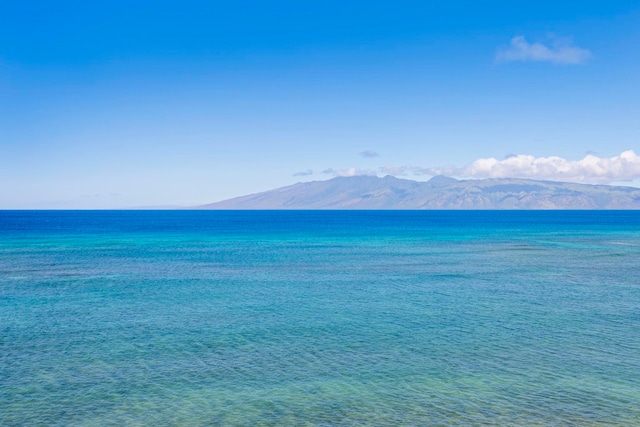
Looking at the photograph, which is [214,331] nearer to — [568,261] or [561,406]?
[561,406]

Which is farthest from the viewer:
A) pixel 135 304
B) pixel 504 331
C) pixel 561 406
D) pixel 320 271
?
pixel 320 271

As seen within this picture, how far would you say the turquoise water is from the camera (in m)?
18.5

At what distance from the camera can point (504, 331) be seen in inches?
1125

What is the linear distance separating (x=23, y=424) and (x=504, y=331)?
2150 centimetres

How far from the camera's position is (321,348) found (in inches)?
1003

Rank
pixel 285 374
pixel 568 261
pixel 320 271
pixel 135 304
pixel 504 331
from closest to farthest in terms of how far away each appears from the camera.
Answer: pixel 285 374 < pixel 504 331 < pixel 135 304 < pixel 320 271 < pixel 568 261

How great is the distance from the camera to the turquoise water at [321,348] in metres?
18.5

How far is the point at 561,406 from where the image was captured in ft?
61.2

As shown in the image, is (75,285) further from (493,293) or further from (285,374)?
(493,293)

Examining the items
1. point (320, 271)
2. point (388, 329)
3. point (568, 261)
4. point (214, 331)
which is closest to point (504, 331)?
point (388, 329)

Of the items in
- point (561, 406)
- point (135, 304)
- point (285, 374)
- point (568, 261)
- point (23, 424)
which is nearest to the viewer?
point (23, 424)

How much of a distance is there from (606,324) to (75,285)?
37.4 metres

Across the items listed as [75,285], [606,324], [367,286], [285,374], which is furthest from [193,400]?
[75,285]

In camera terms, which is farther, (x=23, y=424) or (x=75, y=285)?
(x=75, y=285)
